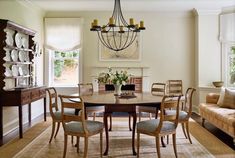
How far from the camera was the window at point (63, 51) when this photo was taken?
661 cm

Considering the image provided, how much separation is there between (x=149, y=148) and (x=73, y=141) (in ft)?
4.01

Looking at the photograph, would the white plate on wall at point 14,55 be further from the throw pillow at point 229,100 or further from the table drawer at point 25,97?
the throw pillow at point 229,100

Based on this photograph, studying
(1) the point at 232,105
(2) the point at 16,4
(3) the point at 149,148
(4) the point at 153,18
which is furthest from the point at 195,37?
(2) the point at 16,4

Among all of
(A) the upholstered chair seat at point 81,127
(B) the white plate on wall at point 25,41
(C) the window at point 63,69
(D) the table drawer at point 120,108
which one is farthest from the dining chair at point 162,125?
(C) the window at point 63,69

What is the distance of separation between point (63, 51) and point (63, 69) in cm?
52

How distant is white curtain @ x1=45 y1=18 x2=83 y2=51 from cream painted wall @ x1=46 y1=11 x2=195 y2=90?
17 centimetres

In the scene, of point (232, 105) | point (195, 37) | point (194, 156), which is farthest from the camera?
point (195, 37)

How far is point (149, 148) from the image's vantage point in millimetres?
3639

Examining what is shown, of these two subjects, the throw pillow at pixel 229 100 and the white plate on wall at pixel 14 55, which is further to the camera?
the white plate on wall at pixel 14 55

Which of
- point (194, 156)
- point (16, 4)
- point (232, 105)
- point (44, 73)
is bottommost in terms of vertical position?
point (194, 156)

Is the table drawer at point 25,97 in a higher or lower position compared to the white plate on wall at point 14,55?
lower

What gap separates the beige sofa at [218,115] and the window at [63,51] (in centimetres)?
339

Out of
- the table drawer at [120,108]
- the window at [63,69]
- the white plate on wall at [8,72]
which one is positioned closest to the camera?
the table drawer at [120,108]

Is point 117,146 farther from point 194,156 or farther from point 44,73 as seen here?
point 44,73
